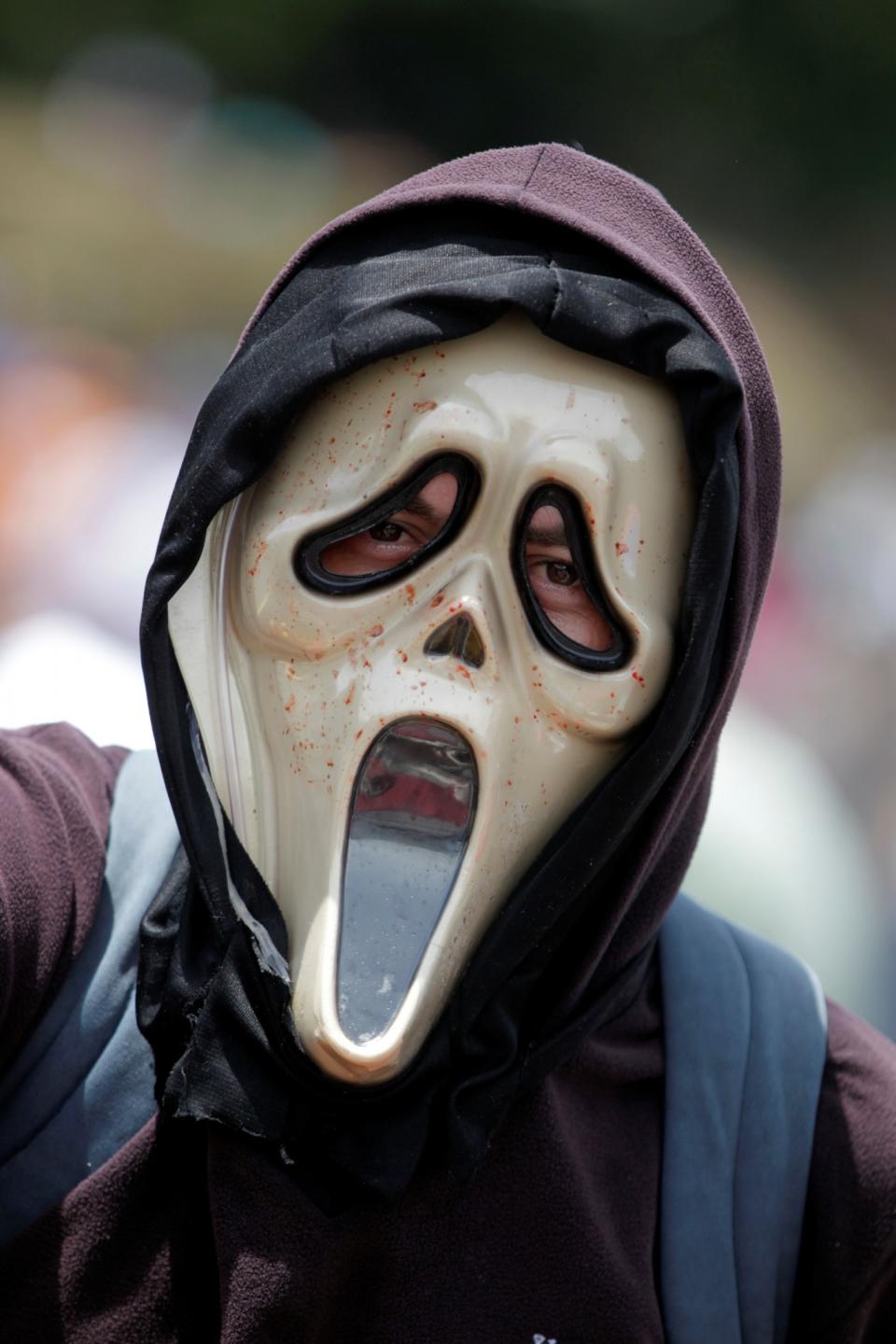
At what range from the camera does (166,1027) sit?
122cm

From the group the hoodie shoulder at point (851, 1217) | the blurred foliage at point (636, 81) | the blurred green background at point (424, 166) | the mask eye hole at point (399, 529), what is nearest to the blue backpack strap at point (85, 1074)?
the mask eye hole at point (399, 529)

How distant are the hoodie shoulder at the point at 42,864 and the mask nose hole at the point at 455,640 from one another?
339 mm

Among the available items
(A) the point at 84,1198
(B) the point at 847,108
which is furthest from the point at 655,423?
(B) the point at 847,108

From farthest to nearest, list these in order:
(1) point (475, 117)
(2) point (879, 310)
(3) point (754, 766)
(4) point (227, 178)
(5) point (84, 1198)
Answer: (2) point (879, 310), (1) point (475, 117), (4) point (227, 178), (3) point (754, 766), (5) point (84, 1198)

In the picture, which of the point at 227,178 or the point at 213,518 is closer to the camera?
the point at 213,518

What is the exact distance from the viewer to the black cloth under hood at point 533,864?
1230 millimetres

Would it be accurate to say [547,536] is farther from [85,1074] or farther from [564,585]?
[85,1074]

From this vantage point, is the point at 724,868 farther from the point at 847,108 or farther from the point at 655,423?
the point at 847,108

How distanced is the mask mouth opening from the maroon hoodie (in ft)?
0.22

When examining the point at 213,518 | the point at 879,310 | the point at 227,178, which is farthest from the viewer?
the point at 879,310

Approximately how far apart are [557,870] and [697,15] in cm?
532

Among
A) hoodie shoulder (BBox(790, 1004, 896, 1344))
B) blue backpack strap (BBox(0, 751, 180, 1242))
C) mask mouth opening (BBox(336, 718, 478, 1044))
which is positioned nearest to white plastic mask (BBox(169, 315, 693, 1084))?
mask mouth opening (BBox(336, 718, 478, 1044))

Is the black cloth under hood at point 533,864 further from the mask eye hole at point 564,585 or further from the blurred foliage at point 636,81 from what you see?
the blurred foliage at point 636,81

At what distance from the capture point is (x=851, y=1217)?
1329 millimetres
